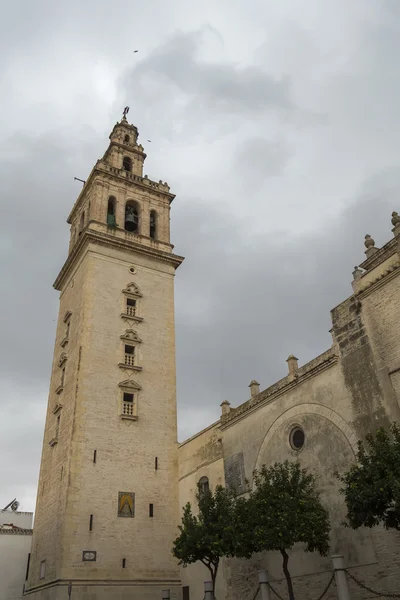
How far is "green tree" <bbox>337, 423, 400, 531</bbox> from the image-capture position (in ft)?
45.8

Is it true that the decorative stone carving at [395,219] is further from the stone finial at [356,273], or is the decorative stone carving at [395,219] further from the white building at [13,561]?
the white building at [13,561]

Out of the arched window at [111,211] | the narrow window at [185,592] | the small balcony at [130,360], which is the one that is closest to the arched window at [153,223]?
the arched window at [111,211]

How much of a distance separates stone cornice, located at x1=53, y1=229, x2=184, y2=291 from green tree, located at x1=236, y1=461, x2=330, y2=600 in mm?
19386

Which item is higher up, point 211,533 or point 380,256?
point 380,256

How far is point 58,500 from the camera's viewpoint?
86.5ft

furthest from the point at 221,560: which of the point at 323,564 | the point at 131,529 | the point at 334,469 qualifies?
the point at 334,469

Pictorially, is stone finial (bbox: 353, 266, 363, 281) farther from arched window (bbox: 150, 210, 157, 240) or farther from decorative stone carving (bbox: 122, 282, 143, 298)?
arched window (bbox: 150, 210, 157, 240)

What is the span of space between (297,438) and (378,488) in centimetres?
802

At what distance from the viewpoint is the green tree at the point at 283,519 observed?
17.2 metres

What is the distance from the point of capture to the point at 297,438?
22.0m

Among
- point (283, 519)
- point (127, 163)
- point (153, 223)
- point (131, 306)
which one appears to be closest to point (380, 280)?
point (283, 519)

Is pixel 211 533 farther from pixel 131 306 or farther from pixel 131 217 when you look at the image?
pixel 131 217

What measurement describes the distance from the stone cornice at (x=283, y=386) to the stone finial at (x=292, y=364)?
0.18 m

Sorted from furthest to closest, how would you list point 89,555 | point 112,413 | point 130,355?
point 130,355, point 112,413, point 89,555
